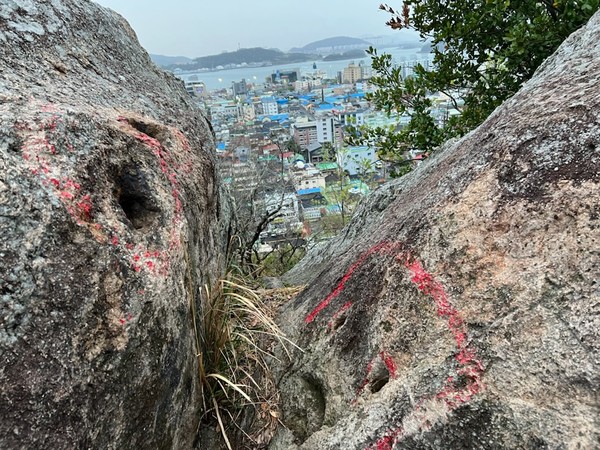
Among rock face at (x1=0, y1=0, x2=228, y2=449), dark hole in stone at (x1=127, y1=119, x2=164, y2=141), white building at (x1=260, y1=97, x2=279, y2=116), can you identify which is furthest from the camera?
white building at (x1=260, y1=97, x2=279, y2=116)

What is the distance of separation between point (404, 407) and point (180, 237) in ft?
4.93

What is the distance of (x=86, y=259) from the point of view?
76.0 inches

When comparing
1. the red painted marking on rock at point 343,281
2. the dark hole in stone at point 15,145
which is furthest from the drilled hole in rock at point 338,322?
the dark hole in stone at point 15,145

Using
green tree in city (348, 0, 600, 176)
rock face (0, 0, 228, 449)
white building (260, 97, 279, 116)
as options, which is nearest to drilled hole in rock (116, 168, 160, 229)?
rock face (0, 0, 228, 449)

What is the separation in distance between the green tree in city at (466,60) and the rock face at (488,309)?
1925mm

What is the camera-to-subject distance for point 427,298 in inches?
89.1

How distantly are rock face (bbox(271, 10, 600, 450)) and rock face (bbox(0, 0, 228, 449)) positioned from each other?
0.98m

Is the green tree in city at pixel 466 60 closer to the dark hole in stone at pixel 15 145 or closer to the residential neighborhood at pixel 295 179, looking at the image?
the residential neighborhood at pixel 295 179

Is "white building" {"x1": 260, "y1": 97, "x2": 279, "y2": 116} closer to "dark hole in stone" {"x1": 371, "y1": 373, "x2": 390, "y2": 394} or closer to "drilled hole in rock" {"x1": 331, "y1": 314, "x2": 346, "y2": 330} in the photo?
"drilled hole in rock" {"x1": 331, "y1": 314, "x2": 346, "y2": 330}

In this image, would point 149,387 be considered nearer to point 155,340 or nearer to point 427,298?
point 155,340

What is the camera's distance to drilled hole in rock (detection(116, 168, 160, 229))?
2.41 metres

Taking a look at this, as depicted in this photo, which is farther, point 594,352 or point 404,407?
point 404,407

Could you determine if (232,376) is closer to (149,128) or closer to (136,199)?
(136,199)

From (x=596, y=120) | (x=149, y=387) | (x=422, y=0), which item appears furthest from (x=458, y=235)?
(x=422, y=0)
